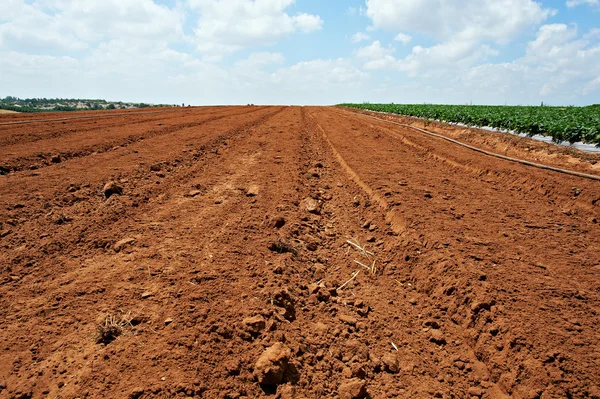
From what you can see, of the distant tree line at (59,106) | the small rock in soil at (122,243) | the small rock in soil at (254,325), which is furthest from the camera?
the distant tree line at (59,106)

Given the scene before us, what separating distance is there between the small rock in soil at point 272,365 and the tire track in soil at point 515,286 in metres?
1.58

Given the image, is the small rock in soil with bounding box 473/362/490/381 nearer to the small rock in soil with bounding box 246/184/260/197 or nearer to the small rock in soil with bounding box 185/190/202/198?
the small rock in soil with bounding box 246/184/260/197

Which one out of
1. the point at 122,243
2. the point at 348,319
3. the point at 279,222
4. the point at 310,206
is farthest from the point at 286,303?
the point at 310,206

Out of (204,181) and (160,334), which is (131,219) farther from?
(160,334)

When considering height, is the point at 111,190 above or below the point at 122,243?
above

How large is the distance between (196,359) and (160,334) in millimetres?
392

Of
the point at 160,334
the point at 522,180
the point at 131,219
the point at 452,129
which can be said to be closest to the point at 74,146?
the point at 131,219

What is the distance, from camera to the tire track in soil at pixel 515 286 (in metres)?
2.42

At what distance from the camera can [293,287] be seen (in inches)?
132

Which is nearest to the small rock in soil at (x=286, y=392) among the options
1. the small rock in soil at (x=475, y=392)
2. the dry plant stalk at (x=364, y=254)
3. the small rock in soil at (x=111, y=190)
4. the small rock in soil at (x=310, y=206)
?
the small rock in soil at (x=475, y=392)

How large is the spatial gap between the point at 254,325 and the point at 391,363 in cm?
111

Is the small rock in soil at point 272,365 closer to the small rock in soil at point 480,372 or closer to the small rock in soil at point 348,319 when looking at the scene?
the small rock in soil at point 348,319

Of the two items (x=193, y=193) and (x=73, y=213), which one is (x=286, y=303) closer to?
(x=193, y=193)

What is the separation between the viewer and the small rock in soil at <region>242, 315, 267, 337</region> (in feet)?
8.66
